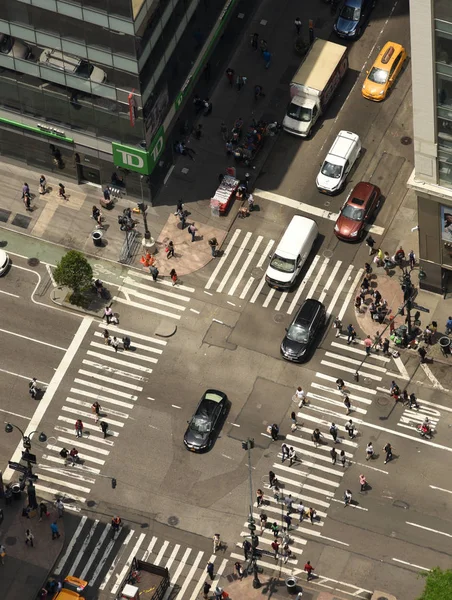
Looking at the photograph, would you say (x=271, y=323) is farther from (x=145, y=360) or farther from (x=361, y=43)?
(x=361, y=43)

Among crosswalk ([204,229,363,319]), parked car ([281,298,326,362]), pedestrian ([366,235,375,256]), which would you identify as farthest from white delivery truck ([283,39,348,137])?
parked car ([281,298,326,362])

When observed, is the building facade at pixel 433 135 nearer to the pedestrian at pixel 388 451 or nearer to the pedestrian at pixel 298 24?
the pedestrian at pixel 388 451

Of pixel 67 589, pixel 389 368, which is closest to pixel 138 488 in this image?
pixel 67 589

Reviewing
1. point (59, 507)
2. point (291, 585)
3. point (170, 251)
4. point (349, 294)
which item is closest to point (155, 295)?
point (170, 251)

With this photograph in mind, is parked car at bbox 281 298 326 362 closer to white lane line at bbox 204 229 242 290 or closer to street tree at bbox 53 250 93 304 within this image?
white lane line at bbox 204 229 242 290

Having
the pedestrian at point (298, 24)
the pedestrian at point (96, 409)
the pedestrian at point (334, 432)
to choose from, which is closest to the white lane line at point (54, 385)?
the pedestrian at point (96, 409)

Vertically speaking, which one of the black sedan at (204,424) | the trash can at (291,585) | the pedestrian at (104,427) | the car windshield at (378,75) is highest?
the car windshield at (378,75)
